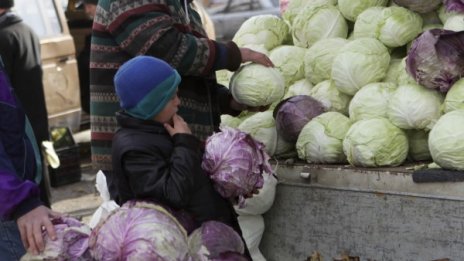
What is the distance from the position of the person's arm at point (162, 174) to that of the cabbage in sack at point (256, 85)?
3.31ft

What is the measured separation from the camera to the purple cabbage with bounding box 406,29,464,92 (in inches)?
135

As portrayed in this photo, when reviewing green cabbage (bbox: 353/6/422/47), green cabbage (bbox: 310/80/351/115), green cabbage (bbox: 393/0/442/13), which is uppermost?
green cabbage (bbox: 393/0/442/13)

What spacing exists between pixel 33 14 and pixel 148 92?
273 inches

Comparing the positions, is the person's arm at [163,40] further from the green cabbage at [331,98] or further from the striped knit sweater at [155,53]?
the green cabbage at [331,98]

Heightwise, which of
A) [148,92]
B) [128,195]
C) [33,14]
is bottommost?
[33,14]

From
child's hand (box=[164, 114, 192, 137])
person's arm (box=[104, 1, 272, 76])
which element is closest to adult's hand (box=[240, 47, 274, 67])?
person's arm (box=[104, 1, 272, 76])

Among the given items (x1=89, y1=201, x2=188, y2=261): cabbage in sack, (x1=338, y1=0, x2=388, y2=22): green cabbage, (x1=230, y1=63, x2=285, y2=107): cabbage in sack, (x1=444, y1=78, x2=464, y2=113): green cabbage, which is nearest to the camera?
(x1=89, y1=201, x2=188, y2=261): cabbage in sack

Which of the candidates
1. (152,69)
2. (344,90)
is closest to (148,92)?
(152,69)

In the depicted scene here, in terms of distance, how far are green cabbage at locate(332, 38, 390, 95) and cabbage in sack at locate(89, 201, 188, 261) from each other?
1510mm

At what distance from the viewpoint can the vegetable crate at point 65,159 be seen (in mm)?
8867

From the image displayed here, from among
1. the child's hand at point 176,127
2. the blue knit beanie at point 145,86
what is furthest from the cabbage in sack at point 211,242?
the blue knit beanie at point 145,86

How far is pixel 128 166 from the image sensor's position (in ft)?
9.33

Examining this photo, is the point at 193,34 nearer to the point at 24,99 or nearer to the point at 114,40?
the point at 114,40

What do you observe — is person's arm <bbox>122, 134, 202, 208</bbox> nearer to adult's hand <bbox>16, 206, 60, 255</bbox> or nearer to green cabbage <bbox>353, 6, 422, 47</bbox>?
adult's hand <bbox>16, 206, 60, 255</bbox>
